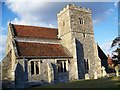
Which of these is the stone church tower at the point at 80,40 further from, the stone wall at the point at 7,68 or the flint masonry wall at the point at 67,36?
the stone wall at the point at 7,68

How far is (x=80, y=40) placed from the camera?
3459 centimetres

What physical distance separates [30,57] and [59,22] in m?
11.8

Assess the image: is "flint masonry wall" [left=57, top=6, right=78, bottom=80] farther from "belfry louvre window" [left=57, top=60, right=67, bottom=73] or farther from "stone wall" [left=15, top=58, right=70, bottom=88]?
"stone wall" [left=15, top=58, right=70, bottom=88]

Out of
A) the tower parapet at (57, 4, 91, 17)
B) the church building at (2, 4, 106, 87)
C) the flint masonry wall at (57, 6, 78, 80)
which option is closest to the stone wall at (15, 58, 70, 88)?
the church building at (2, 4, 106, 87)

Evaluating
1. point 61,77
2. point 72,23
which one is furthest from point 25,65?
point 72,23

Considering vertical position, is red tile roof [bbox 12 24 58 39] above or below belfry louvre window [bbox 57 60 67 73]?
above

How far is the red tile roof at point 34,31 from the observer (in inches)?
1330

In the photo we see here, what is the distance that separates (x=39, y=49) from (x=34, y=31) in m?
5.09

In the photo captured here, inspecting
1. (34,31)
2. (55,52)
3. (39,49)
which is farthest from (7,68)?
(34,31)

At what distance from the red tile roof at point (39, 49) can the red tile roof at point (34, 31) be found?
2.14 meters

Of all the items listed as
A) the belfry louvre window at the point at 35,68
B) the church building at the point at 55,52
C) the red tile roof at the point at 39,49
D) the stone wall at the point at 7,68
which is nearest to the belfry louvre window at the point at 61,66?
the church building at the point at 55,52

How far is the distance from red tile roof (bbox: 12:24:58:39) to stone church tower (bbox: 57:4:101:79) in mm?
1890

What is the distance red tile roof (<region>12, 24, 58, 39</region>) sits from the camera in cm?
3378

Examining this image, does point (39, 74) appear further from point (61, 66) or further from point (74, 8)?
point (74, 8)
